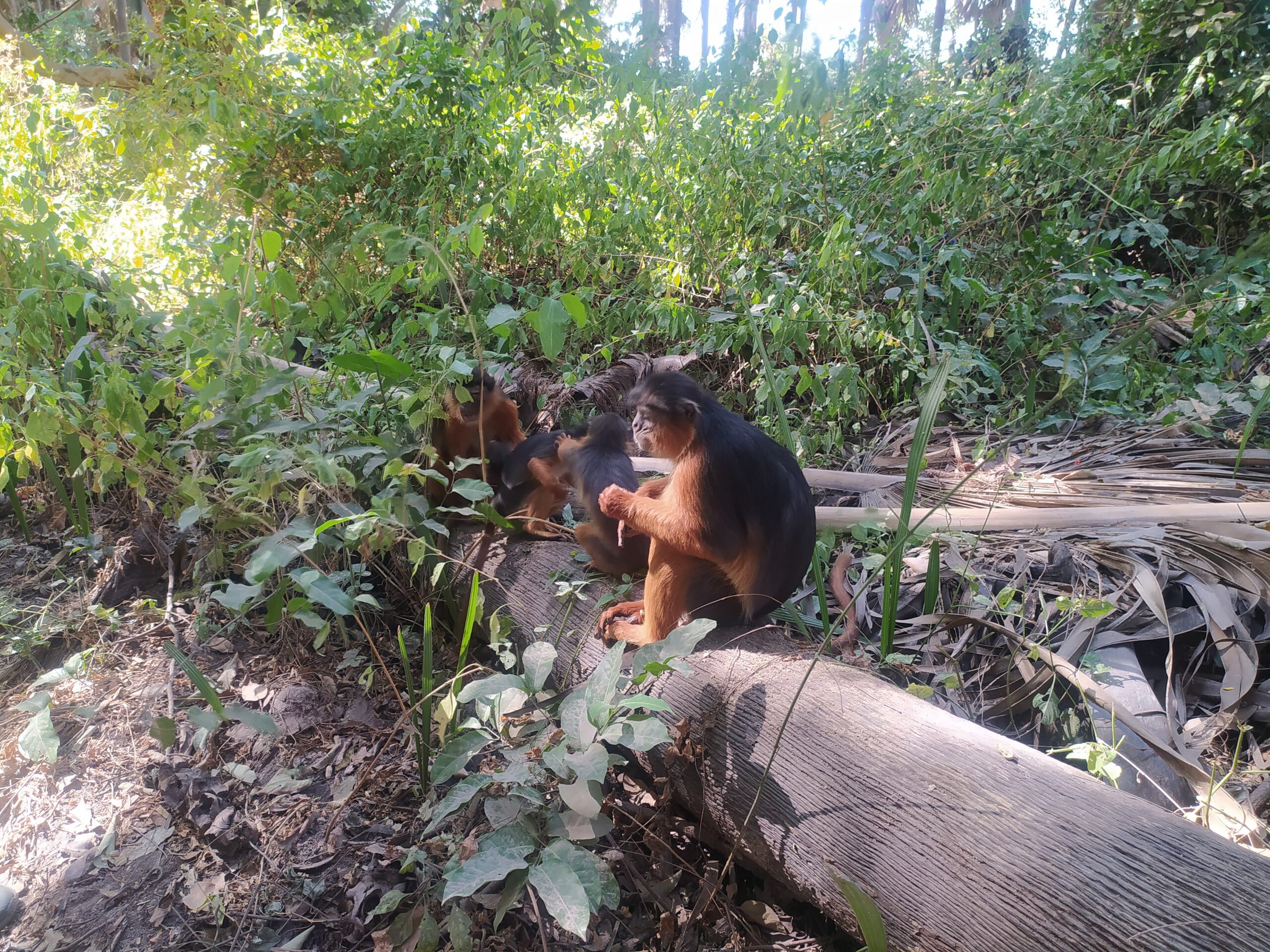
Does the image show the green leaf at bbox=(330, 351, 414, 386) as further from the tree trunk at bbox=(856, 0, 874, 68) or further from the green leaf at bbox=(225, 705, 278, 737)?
the tree trunk at bbox=(856, 0, 874, 68)

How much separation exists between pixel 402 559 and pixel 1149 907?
3.04 metres

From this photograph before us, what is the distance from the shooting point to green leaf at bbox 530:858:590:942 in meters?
1.60

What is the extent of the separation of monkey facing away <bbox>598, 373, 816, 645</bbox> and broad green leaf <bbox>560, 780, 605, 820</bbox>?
3.76 feet

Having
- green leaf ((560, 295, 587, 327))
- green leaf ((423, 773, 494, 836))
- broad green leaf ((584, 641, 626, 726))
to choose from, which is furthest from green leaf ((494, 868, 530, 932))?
green leaf ((560, 295, 587, 327))

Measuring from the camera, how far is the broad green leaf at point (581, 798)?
1.77m

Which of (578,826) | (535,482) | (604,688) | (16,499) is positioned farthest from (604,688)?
(16,499)

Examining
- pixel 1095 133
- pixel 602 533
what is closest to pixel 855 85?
pixel 1095 133

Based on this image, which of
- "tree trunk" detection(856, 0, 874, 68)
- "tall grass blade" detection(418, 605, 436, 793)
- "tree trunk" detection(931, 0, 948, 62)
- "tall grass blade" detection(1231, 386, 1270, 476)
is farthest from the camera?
"tree trunk" detection(931, 0, 948, 62)

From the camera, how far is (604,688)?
1.99 metres

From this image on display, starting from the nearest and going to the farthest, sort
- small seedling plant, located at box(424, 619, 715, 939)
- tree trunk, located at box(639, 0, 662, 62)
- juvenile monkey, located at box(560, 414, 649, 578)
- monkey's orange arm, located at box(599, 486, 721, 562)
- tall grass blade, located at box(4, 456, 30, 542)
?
1. small seedling plant, located at box(424, 619, 715, 939)
2. monkey's orange arm, located at box(599, 486, 721, 562)
3. juvenile monkey, located at box(560, 414, 649, 578)
4. tall grass blade, located at box(4, 456, 30, 542)
5. tree trunk, located at box(639, 0, 662, 62)

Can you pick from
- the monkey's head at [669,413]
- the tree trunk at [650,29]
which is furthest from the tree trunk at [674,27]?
the monkey's head at [669,413]

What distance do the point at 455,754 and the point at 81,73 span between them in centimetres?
1215

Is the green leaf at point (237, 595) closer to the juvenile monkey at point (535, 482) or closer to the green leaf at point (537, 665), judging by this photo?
the green leaf at point (537, 665)

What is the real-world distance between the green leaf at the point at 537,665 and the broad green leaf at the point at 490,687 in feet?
0.09
